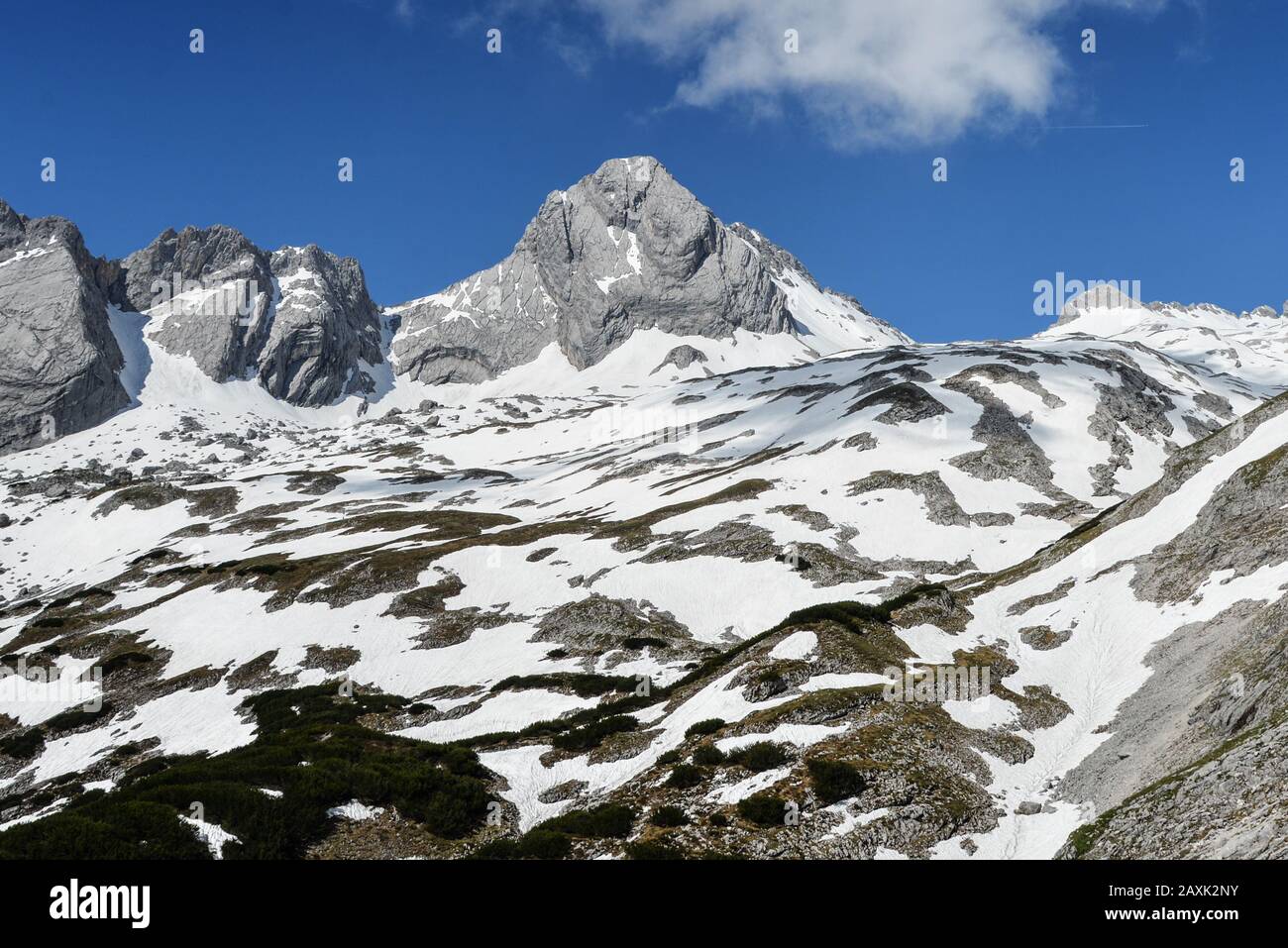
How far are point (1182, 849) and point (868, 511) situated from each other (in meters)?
66.4

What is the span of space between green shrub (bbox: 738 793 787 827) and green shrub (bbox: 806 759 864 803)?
49.9 inches

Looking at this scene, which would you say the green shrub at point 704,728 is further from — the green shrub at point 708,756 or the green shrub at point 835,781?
the green shrub at point 835,781

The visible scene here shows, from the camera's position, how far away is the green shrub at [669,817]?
A: 20875 millimetres

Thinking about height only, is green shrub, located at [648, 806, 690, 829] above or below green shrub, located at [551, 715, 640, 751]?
above

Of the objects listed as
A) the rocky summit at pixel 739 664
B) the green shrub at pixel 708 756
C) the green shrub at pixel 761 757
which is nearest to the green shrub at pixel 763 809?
the rocky summit at pixel 739 664

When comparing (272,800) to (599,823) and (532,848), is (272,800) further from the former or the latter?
(599,823)

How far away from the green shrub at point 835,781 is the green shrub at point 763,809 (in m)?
1.27

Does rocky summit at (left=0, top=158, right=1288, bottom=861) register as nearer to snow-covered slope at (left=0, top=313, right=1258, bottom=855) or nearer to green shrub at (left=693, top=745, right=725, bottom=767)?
green shrub at (left=693, top=745, right=725, bottom=767)

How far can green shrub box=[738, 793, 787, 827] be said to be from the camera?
20156 millimetres

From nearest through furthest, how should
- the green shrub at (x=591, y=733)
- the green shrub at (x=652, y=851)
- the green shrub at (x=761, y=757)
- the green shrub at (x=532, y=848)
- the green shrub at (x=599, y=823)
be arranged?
the green shrub at (x=652, y=851), the green shrub at (x=532, y=848), the green shrub at (x=599, y=823), the green shrub at (x=761, y=757), the green shrub at (x=591, y=733)

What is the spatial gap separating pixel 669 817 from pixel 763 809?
8.80 feet

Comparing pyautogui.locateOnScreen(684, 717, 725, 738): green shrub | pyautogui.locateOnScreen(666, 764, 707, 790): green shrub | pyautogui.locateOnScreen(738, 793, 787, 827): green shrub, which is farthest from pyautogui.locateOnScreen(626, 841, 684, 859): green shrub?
pyautogui.locateOnScreen(684, 717, 725, 738): green shrub
